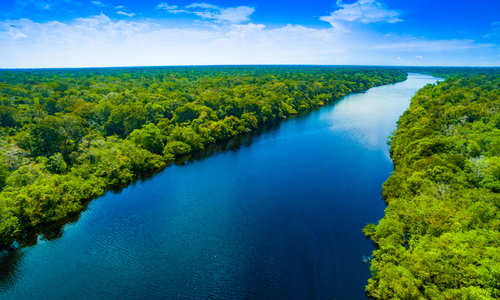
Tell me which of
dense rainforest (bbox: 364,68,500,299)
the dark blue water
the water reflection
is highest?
the water reflection

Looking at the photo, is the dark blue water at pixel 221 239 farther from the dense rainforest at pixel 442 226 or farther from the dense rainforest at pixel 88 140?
the dense rainforest at pixel 88 140

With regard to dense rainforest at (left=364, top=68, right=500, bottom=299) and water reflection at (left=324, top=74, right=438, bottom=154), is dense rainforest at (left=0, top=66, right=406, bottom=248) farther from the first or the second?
dense rainforest at (left=364, top=68, right=500, bottom=299)

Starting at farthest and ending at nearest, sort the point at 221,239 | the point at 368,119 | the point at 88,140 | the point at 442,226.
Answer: the point at 368,119 < the point at 88,140 < the point at 221,239 < the point at 442,226

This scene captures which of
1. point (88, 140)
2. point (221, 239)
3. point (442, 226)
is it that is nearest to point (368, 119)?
point (442, 226)

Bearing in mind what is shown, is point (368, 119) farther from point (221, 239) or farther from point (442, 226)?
point (221, 239)

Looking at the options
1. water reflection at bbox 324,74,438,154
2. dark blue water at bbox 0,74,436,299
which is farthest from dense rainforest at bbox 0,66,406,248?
water reflection at bbox 324,74,438,154

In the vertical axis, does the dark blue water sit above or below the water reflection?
below
